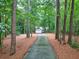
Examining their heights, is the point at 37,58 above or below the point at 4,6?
below

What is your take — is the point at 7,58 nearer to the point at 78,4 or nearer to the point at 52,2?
the point at 78,4

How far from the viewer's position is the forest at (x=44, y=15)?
17502 mm

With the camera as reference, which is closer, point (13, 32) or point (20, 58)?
point (20, 58)

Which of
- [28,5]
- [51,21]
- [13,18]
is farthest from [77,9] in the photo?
[51,21]

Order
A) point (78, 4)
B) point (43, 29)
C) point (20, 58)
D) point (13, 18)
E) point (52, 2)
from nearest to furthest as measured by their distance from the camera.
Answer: point (20, 58) < point (13, 18) < point (78, 4) < point (52, 2) < point (43, 29)

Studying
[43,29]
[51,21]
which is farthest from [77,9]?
[43,29]

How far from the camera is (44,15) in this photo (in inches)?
2119

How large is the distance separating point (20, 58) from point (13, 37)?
273cm

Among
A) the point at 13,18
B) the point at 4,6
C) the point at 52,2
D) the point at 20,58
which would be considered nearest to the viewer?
the point at 20,58

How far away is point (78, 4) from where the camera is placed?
36.0m

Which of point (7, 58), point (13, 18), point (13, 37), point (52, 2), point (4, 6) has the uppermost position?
point (52, 2)

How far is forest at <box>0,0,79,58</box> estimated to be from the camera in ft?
57.4

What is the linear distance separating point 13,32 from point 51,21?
61855mm

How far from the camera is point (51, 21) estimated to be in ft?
257
